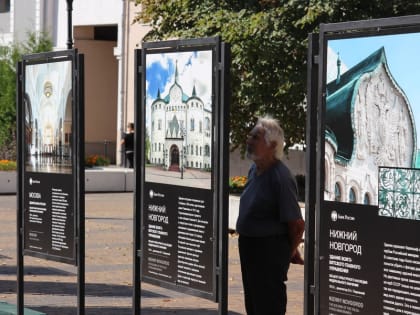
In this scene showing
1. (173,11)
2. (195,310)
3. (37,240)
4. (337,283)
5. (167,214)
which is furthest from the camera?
(173,11)

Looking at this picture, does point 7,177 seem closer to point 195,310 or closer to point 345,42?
point 195,310

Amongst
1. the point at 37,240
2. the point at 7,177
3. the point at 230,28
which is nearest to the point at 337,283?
the point at 37,240

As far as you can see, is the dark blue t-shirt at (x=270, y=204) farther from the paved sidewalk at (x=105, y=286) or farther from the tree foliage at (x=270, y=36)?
the tree foliage at (x=270, y=36)

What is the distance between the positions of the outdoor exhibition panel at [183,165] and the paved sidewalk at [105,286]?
306 centimetres

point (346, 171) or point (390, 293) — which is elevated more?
point (346, 171)

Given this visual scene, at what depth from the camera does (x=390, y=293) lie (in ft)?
17.8

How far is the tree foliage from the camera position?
17.3 metres

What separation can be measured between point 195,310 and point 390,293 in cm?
541

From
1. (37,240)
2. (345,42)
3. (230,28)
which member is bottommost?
(37,240)

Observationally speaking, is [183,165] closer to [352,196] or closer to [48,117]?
[352,196]

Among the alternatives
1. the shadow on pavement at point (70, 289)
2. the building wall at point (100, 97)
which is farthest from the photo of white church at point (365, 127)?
the building wall at point (100, 97)

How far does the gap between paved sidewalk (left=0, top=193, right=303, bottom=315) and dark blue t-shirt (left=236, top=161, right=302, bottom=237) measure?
10.2ft

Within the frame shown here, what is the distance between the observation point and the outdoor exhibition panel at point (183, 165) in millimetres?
6887

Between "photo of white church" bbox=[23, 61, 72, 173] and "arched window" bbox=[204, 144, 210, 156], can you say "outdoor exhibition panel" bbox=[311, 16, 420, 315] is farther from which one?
"photo of white church" bbox=[23, 61, 72, 173]
